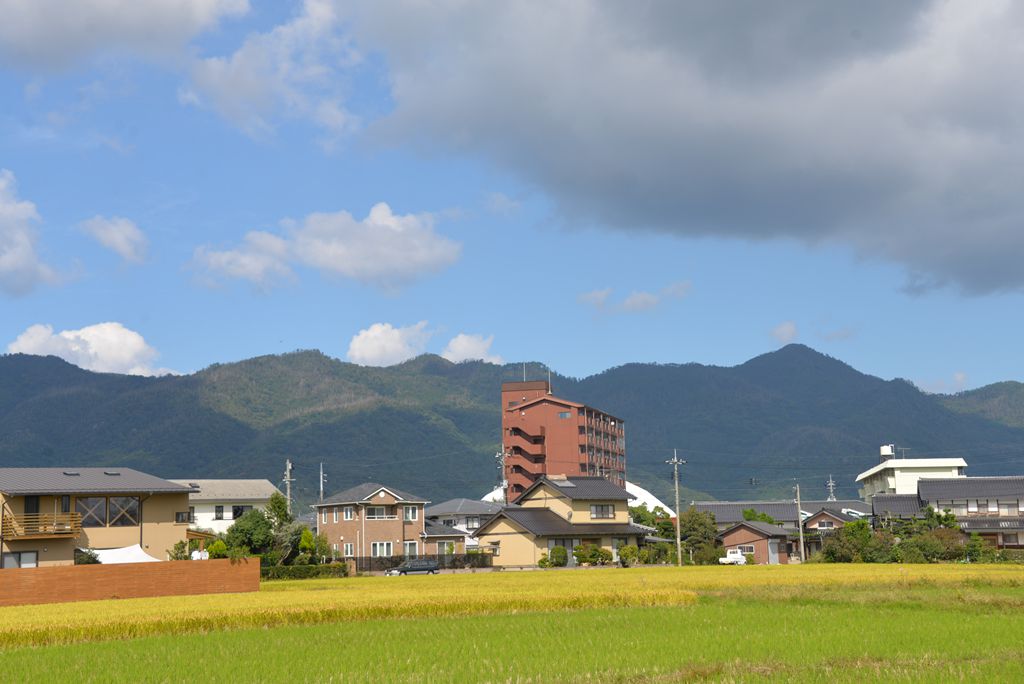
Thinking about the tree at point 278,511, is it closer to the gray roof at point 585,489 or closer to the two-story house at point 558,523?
the two-story house at point 558,523

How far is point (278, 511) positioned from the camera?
62.2 m

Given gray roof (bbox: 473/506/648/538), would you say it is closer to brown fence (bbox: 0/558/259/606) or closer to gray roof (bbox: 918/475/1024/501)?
gray roof (bbox: 918/475/1024/501)

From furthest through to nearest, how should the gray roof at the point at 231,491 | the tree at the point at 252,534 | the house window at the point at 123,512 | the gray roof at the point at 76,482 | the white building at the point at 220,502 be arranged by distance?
the gray roof at the point at 231,491 < the white building at the point at 220,502 < the tree at the point at 252,534 < the house window at the point at 123,512 < the gray roof at the point at 76,482

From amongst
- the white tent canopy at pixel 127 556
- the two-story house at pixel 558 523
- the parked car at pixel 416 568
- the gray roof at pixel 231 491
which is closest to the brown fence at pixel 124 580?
the white tent canopy at pixel 127 556

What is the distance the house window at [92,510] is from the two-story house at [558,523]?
3049 cm

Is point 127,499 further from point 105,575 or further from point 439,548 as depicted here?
point 439,548

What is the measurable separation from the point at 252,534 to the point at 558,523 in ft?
89.4

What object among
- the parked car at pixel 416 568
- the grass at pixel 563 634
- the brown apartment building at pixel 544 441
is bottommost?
the parked car at pixel 416 568

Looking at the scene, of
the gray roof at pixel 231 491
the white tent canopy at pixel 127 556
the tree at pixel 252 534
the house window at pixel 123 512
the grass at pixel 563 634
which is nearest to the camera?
the grass at pixel 563 634

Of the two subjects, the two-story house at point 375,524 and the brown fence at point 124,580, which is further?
the two-story house at point 375,524

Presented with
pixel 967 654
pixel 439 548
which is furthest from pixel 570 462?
pixel 967 654

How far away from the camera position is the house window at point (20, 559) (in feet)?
175

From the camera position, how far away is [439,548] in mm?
86750

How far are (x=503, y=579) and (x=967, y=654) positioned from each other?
31.8m
